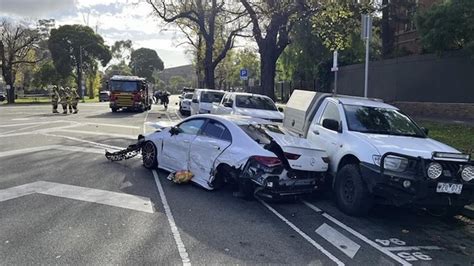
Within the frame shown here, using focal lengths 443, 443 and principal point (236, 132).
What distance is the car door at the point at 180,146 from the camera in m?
8.55

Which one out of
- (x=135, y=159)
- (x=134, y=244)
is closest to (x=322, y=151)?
(x=134, y=244)

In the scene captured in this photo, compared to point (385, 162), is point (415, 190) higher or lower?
lower

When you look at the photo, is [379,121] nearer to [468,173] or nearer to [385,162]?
[385,162]

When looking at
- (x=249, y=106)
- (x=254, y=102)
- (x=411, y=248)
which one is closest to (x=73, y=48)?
(x=254, y=102)

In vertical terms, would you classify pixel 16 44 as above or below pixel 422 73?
above

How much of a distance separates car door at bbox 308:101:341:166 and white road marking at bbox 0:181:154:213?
10.5 feet

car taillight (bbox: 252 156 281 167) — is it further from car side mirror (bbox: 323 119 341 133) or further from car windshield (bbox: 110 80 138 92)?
car windshield (bbox: 110 80 138 92)

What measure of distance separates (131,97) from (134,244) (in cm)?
2670

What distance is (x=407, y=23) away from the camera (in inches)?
1248

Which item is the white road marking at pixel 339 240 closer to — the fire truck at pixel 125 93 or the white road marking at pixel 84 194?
the white road marking at pixel 84 194

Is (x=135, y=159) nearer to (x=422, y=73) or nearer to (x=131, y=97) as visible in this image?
(x=422, y=73)

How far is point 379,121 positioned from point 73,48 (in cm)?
6967

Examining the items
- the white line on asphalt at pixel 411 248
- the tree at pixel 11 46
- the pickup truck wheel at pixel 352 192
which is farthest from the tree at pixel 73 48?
the white line on asphalt at pixel 411 248

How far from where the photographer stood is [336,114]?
8.11m
